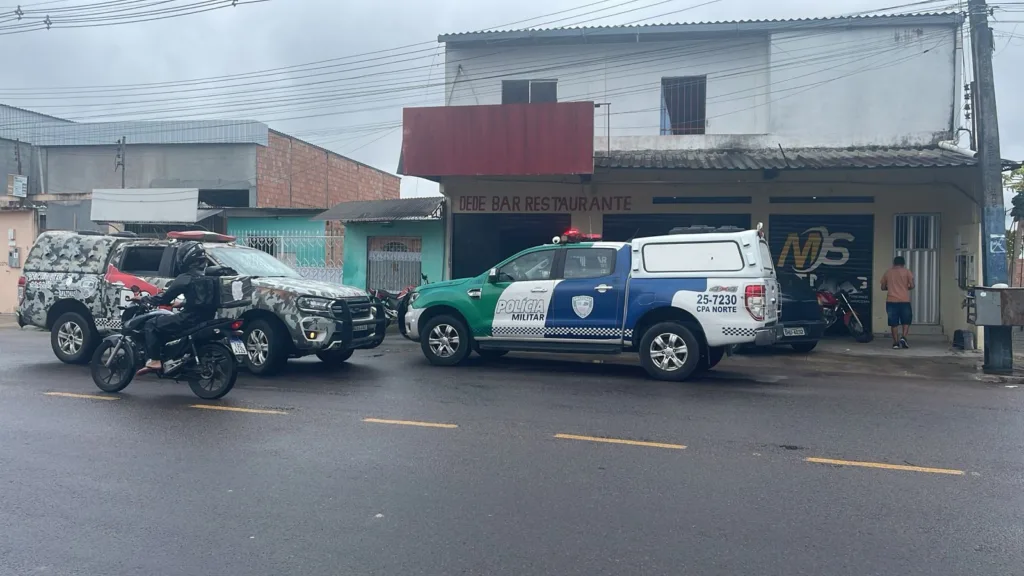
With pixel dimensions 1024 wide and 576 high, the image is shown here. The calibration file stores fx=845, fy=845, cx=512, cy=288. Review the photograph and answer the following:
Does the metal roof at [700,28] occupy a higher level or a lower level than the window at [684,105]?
higher

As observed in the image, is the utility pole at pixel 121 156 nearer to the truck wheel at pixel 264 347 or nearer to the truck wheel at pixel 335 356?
the truck wheel at pixel 335 356

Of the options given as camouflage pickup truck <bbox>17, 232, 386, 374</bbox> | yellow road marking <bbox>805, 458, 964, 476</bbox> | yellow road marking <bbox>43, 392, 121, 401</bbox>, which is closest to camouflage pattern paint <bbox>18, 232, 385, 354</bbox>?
camouflage pickup truck <bbox>17, 232, 386, 374</bbox>

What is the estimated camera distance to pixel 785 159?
1562 cm

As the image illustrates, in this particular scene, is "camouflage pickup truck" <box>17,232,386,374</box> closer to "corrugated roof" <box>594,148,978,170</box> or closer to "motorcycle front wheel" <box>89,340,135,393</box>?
"motorcycle front wheel" <box>89,340,135,393</box>

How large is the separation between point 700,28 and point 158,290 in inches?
477

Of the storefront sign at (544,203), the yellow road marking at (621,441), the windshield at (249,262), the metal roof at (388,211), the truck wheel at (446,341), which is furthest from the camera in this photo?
the metal roof at (388,211)

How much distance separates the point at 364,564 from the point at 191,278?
219 inches

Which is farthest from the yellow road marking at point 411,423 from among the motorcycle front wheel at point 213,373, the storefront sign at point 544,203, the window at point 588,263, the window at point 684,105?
the window at point 684,105

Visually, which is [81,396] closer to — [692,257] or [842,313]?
[692,257]

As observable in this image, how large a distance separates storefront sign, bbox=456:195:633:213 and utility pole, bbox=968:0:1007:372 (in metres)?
7.02

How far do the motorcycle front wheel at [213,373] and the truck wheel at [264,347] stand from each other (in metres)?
1.56

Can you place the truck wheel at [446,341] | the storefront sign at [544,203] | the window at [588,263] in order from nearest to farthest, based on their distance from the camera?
the window at [588,263], the truck wheel at [446,341], the storefront sign at [544,203]

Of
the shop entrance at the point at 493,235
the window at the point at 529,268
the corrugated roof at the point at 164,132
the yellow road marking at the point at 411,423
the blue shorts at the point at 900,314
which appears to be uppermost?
the corrugated roof at the point at 164,132

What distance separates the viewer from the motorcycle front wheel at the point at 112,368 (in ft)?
30.3
